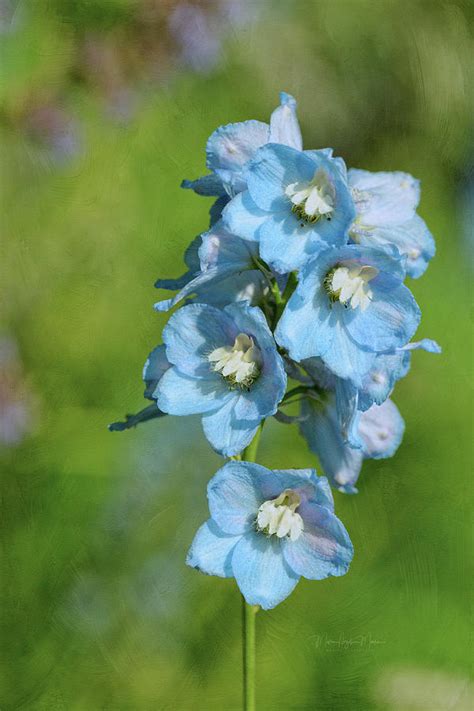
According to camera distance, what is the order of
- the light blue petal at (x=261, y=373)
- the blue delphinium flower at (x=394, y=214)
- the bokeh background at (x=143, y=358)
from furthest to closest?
the bokeh background at (x=143, y=358) → the blue delphinium flower at (x=394, y=214) → the light blue petal at (x=261, y=373)

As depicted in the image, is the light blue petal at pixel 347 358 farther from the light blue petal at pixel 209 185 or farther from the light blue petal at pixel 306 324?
the light blue petal at pixel 209 185

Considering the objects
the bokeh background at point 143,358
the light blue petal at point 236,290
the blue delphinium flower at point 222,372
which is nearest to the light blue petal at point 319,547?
the blue delphinium flower at point 222,372

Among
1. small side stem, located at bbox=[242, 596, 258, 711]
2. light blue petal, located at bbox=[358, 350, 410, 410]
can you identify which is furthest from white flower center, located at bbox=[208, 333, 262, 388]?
small side stem, located at bbox=[242, 596, 258, 711]

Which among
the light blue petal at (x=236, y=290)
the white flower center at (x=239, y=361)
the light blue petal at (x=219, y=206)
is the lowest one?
the white flower center at (x=239, y=361)

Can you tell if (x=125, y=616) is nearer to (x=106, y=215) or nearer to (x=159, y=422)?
(x=159, y=422)

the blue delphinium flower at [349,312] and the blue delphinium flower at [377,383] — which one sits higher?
the blue delphinium flower at [349,312]

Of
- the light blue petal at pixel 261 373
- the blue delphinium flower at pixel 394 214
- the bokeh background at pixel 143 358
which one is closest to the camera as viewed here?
the light blue petal at pixel 261 373

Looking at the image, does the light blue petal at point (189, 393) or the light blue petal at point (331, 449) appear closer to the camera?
the light blue petal at point (189, 393)
